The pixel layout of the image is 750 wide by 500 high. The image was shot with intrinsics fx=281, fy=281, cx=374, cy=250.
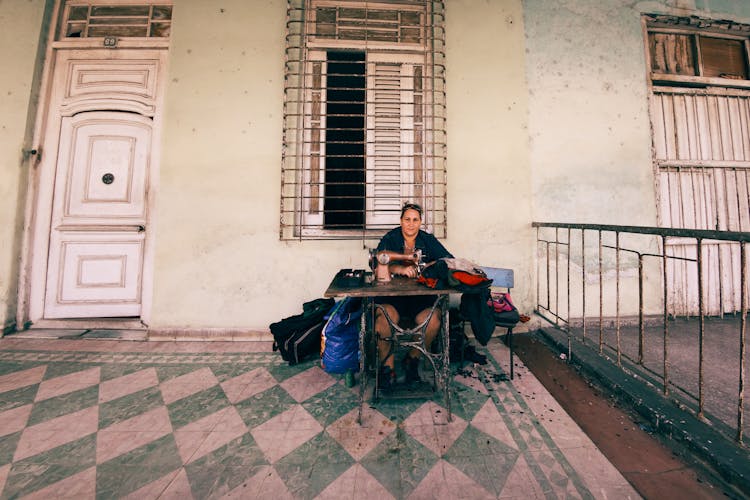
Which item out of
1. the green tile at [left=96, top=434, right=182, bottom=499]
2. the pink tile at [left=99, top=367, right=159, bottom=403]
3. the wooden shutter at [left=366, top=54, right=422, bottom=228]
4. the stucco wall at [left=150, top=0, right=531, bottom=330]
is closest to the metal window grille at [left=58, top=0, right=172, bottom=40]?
the stucco wall at [left=150, top=0, right=531, bottom=330]

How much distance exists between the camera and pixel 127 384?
7.55 feet

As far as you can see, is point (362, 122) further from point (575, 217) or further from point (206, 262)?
point (575, 217)

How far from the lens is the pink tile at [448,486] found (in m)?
1.35

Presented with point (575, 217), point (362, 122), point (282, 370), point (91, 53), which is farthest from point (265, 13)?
point (575, 217)

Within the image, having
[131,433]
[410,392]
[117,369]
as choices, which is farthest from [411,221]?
[117,369]

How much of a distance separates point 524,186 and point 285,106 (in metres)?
2.92

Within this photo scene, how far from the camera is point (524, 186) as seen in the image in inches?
130

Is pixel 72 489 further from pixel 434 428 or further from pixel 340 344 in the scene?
pixel 434 428

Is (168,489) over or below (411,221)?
below

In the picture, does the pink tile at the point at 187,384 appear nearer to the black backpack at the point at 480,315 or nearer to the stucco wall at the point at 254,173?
the stucco wall at the point at 254,173

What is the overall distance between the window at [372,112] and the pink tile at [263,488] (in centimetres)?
222

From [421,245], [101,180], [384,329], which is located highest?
[101,180]

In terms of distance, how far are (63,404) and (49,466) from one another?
2.37 feet

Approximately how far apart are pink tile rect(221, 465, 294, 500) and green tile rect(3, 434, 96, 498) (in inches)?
35.0
